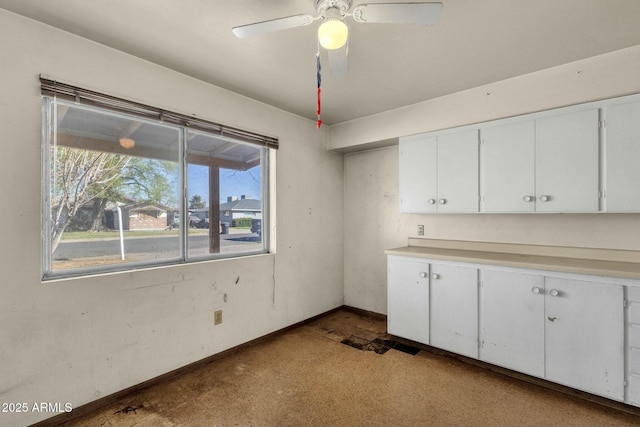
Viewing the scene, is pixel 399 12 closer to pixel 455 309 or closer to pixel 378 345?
pixel 455 309

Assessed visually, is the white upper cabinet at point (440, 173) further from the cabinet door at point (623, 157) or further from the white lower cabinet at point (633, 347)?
the white lower cabinet at point (633, 347)

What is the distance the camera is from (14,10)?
1646 millimetres

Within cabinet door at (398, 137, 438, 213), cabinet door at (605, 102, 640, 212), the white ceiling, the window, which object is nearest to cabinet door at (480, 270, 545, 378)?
cabinet door at (605, 102, 640, 212)

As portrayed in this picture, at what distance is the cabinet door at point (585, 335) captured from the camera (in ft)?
6.17

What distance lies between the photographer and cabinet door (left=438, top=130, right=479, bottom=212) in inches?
104

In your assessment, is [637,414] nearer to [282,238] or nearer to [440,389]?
[440,389]

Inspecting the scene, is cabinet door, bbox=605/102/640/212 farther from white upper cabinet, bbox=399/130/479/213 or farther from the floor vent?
the floor vent

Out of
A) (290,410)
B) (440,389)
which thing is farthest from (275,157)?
(440,389)

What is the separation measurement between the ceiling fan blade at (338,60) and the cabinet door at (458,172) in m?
1.45

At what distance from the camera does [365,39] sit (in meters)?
1.89

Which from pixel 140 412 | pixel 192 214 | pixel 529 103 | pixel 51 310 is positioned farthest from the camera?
pixel 192 214

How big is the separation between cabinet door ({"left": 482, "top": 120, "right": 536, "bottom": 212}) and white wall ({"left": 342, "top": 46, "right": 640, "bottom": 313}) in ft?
0.54

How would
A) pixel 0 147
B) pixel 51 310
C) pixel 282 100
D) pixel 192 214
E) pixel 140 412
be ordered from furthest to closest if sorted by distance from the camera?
pixel 282 100 < pixel 192 214 < pixel 140 412 < pixel 51 310 < pixel 0 147

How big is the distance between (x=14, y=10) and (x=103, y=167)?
0.94 m
